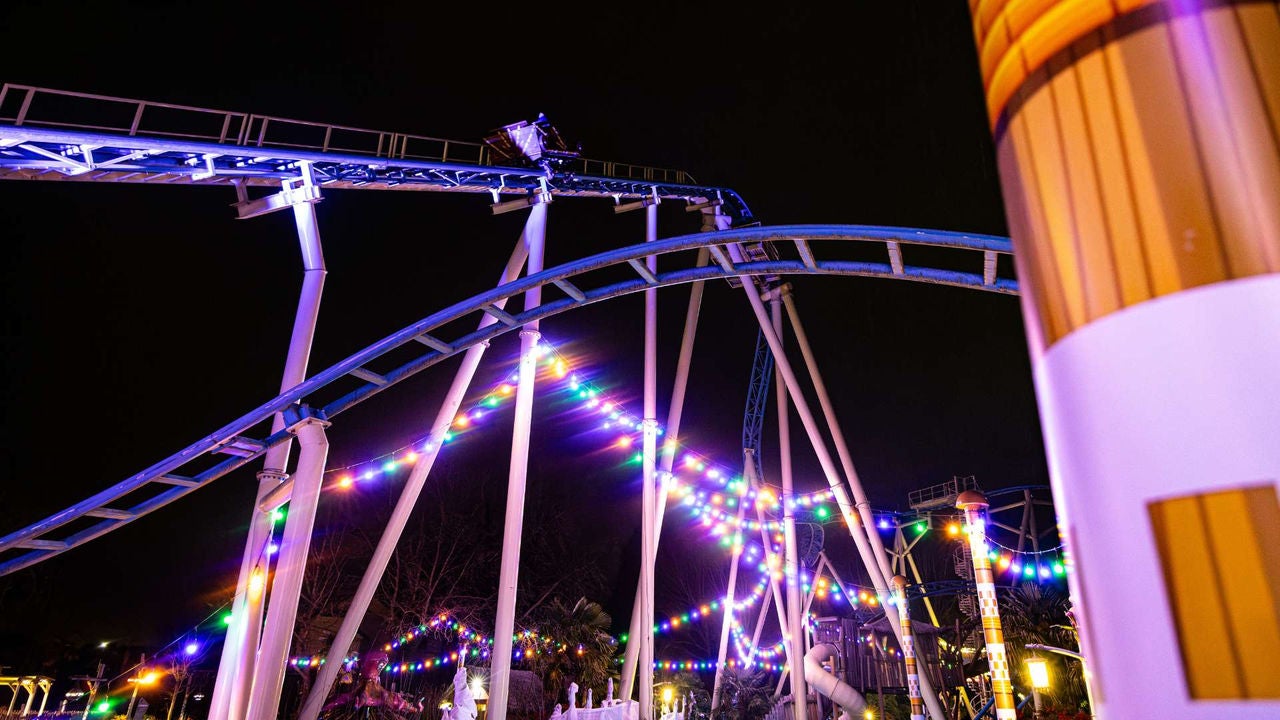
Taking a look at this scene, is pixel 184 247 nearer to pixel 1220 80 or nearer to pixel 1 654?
pixel 1 654

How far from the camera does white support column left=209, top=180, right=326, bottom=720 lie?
8094 mm

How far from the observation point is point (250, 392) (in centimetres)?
2297

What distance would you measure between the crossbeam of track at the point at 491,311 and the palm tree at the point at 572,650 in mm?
17641

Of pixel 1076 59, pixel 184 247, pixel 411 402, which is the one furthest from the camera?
pixel 411 402

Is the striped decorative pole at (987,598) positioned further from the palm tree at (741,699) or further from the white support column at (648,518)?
the palm tree at (741,699)

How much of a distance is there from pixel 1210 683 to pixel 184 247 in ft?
74.6

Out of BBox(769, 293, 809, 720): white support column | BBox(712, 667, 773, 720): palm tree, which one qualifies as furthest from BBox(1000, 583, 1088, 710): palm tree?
BBox(712, 667, 773, 720): palm tree

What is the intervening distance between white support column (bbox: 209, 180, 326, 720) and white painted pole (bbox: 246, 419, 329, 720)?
14 cm

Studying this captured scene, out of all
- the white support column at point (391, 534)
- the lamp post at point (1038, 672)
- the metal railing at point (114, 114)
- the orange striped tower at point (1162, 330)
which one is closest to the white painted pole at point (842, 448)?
the lamp post at point (1038, 672)

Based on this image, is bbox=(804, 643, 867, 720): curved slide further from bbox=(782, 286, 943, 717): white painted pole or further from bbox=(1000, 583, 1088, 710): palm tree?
bbox=(782, 286, 943, 717): white painted pole

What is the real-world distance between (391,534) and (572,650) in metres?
17.2

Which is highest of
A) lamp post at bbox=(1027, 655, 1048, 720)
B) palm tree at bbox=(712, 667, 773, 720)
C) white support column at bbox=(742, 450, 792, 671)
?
white support column at bbox=(742, 450, 792, 671)

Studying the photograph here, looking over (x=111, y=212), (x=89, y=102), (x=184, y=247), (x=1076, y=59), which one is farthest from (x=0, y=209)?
(x=1076, y=59)

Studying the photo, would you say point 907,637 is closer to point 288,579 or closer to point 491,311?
point 491,311
